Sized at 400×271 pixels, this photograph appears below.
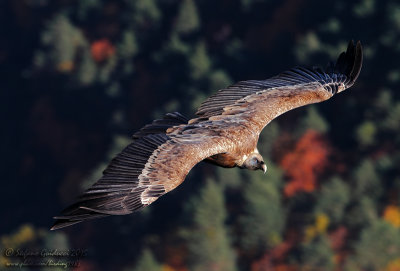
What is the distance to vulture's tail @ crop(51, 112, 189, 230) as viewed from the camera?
47.3 feet

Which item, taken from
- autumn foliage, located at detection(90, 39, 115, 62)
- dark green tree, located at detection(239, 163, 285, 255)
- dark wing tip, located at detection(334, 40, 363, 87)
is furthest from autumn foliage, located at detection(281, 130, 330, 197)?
dark wing tip, located at detection(334, 40, 363, 87)

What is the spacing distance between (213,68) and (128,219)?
20.7 meters

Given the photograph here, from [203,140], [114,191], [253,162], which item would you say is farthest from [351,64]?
[114,191]

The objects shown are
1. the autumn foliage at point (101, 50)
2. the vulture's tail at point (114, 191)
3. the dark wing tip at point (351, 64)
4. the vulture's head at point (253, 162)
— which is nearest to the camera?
the vulture's tail at point (114, 191)

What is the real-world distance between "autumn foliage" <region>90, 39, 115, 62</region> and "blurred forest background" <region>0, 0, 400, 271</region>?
34 centimetres

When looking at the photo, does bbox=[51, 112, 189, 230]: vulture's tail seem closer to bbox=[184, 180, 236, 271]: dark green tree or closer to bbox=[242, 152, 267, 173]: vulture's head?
bbox=[242, 152, 267, 173]: vulture's head

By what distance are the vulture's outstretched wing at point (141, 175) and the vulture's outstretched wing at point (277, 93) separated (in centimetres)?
207

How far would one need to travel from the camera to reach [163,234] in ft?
262

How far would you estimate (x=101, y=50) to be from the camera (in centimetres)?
11569

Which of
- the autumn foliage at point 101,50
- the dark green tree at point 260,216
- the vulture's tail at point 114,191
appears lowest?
the vulture's tail at point 114,191

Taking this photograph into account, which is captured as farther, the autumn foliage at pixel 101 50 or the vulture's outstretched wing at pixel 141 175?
the autumn foliage at pixel 101 50

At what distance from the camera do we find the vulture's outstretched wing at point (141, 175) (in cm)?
1465

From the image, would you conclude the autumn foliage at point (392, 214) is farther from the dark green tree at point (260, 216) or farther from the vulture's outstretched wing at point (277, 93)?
the vulture's outstretched wing at point (277, 93)

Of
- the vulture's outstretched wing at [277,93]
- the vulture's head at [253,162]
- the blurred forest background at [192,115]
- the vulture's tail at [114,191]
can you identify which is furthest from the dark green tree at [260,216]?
the vulture's tail at [114,191]
